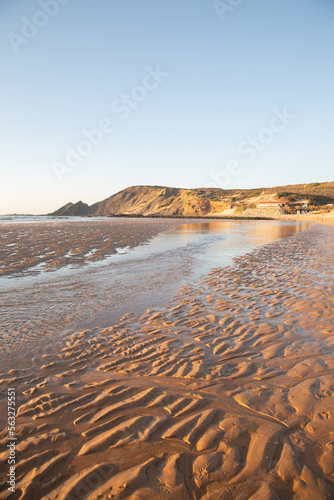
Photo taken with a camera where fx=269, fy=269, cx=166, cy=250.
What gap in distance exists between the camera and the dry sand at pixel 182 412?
2127mm

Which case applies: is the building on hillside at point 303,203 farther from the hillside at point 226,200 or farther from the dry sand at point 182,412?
the dry sand at point 182,412

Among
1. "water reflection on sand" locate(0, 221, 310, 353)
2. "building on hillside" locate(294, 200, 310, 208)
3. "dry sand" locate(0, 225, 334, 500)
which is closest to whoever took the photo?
"dry sand" locate(0, 225, 334, 500)

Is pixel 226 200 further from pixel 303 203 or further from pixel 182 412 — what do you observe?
pixel 182 412

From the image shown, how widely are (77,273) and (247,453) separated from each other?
8.56 m

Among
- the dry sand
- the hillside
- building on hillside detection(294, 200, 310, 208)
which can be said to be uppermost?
the hillside

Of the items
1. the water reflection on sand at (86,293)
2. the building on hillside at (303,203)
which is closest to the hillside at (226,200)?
the building on hillside at (303,203)

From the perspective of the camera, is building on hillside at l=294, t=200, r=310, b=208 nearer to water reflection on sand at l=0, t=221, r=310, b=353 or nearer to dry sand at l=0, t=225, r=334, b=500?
water reflection on sand at l=0, t=221, r=310, b=353

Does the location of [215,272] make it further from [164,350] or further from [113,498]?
[113,498]

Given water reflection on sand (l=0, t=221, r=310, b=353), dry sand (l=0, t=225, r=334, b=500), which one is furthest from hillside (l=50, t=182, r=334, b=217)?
dry sand (l=0, t=225, r=334, b=500)

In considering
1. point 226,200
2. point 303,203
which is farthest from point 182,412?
point 226,200

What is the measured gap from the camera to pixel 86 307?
6.31 metres

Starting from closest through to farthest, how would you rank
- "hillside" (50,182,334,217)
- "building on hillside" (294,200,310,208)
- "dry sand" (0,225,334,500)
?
"dry sand" (0,225,334,500) → "building on hillside" (294,200,310,208) → "hillside" (50,182,334,217)

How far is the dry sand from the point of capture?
6.98ft

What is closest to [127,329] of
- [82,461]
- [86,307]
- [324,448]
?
[86,307]
